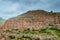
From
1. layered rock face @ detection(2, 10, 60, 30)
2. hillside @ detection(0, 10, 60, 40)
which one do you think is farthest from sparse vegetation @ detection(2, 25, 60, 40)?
layered rock face @ detection(2, 10, 60, 30)

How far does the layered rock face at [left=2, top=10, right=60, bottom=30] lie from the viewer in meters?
16.1

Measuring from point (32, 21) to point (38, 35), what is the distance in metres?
2.28

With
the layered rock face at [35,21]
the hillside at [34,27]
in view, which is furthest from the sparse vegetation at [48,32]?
the layered rock face at [35,21]

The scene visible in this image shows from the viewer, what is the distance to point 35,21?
1669 centimetres

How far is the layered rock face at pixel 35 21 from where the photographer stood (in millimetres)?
16145

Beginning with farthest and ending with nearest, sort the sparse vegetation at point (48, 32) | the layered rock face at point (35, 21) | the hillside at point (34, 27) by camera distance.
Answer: the layered rock face at point (35, 21)
the hillside at point (34, 27)
the sparse vegetation at point (48, 32)

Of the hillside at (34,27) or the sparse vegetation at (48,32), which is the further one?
the hillside at (34,27)

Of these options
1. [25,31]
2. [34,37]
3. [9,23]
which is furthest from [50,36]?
[9,23]

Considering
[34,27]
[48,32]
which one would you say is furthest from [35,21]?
[48,32]

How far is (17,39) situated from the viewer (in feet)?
51.2

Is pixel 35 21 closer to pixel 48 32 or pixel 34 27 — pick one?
pixel 34 27

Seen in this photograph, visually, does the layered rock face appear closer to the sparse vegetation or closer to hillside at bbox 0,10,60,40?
hillside at bbox 0,10,60,40

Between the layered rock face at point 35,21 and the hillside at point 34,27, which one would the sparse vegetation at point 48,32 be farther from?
the layered rock face at point 35,21

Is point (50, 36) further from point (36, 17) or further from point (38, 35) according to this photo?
point (36, 17)
